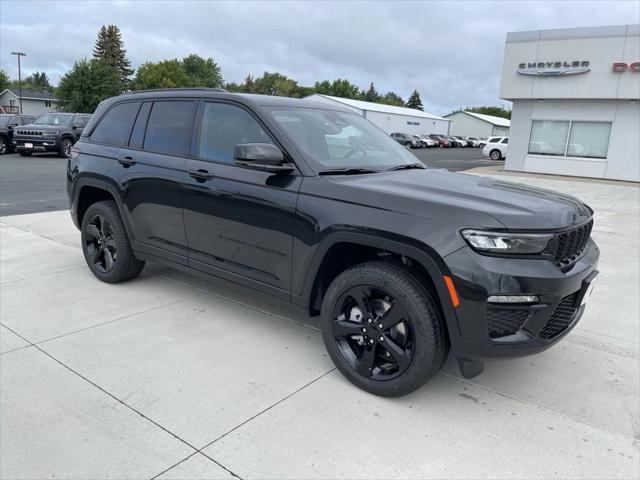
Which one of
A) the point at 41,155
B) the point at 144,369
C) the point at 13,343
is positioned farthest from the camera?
the point at 41,155

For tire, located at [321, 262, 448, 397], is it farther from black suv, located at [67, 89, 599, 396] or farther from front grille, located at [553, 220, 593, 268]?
front grille, located at [553, 220, 593, 268]

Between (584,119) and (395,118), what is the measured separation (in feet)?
140

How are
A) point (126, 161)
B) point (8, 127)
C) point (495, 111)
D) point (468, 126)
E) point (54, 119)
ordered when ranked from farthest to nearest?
point (495, 111) < point (468, 126) < point (8, 127) < point (54, 119) < point (126, 161)

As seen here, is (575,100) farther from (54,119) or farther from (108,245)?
(54,119)

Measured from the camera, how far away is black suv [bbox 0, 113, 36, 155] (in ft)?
69.4

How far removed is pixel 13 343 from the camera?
366 centimetres

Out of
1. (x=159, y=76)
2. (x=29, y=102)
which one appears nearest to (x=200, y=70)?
(x=159, y=76)

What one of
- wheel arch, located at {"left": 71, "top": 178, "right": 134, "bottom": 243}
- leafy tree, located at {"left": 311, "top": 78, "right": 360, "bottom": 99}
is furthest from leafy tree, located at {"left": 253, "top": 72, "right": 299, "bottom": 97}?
wheel arch, located at {"left": 71, "top": 178, "right": 134, "bottom": 243}

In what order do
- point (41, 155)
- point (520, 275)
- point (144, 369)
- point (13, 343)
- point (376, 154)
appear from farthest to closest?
1. point (41, 155)
2. point (376, 154)
3. point (13, 343)
4. point (144, 369)
5. point (520, 275)

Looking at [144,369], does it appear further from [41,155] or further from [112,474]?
[41,155]

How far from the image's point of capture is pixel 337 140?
3.83 metres

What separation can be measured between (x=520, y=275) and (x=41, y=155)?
23.6m

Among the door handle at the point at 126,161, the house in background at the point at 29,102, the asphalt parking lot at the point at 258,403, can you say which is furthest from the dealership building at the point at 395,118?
the asphalt parking lot at the point at 258,403

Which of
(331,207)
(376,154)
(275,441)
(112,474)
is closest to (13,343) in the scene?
(112,474)
